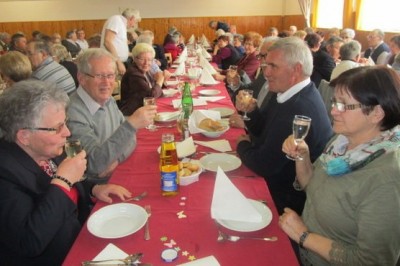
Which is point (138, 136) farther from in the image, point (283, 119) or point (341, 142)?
point (341, 142)

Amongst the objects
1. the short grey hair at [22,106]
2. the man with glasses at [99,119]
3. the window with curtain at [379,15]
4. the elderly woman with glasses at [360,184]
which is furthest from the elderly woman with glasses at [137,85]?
the window with curtain at [379,15]

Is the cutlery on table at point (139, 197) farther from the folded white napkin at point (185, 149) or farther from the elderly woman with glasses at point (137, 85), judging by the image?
the elderly woman with glasses at point (137, 85)

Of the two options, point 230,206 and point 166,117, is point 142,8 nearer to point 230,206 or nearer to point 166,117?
point 166,117

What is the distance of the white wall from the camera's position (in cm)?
1532

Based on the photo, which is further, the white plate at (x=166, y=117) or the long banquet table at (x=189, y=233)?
the white plate at (x=166, y=117)

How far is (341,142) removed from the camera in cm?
156

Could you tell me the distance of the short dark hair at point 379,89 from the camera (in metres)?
1.30

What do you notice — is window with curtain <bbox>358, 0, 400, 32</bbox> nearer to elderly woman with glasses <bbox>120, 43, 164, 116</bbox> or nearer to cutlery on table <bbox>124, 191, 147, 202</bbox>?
elderly woman with glasses <bbox>120, 43, 164, 116</bbox>

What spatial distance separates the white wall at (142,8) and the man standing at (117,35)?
9792mm

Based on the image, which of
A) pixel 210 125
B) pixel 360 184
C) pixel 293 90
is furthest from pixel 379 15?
pixel 360 184

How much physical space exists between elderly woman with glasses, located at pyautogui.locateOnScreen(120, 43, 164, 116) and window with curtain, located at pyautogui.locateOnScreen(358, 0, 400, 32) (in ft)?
20.5

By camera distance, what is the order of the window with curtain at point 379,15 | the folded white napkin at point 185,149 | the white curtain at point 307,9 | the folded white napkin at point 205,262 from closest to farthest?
1. the folded white napkin at point 205,262
2. the folded white napkin at point 185,149
3. the window with curtain at point 379,15
4. the white curtain at point 307,9

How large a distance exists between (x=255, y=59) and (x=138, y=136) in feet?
11.9

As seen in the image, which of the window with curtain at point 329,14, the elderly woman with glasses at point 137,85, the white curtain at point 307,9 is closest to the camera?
the elderly woman with glasses at point 137,85
